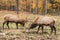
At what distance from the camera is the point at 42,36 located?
10977mm

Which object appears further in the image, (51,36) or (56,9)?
(56,9)

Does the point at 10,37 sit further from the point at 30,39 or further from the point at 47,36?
the point at 47,36

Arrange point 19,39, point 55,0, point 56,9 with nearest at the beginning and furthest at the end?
point 19,39 → point 55,0 → point 56,9

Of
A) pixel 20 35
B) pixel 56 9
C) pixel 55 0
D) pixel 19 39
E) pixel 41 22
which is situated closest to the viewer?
pixel 19 39

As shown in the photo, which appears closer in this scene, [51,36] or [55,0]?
[51,36]

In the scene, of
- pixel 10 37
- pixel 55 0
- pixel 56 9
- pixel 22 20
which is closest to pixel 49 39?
pixel 10 37

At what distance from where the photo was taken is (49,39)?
10453 mm

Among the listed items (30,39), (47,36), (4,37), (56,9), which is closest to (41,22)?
(47,36)

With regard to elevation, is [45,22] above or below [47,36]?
above

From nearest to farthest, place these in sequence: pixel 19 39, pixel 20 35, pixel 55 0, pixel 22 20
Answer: pixel 19 39 < pixel 20 35 < pixel 22 20 < pixel 55 0

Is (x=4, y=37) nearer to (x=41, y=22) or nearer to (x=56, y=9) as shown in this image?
(x=41, y=22)

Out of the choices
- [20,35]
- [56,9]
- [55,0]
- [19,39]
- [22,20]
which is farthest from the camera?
[56,9]

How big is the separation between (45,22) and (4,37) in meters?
2.64

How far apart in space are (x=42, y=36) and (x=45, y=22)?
0.90 meters
